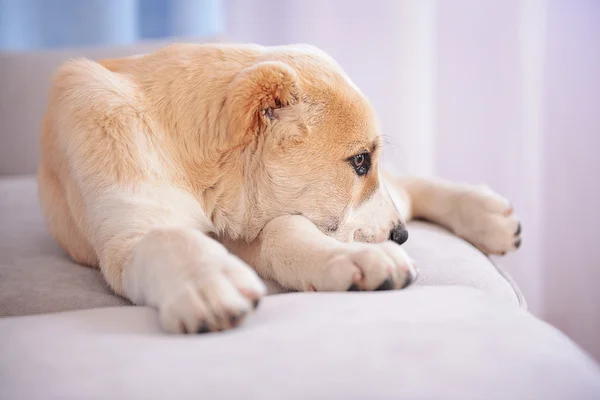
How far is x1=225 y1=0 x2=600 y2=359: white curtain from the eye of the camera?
2.76 metres

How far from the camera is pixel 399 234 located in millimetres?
1410

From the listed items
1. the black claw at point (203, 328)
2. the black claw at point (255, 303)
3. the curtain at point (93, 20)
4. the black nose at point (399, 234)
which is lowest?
the black nose at point (399, 234)

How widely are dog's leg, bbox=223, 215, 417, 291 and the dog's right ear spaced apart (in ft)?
0.68

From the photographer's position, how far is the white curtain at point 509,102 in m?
2.76

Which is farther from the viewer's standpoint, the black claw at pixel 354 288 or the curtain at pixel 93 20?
the curtain at pixel 93 20

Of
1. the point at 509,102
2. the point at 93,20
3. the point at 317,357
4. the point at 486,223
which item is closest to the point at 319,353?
A: the point at 317,357

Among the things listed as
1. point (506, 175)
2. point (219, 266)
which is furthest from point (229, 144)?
point (506, 175)

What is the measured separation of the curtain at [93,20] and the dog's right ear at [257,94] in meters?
2.22

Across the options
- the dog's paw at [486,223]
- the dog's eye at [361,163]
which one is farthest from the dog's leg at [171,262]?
the dog's paw at [486,223]

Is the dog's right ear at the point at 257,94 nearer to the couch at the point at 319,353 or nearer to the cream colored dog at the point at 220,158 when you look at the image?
the cream colored dog at the point at 220,158

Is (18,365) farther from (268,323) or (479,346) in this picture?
(479,346)

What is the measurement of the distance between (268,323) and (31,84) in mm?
2072

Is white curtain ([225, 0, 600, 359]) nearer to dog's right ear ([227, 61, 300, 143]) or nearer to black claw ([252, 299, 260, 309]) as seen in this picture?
dog's right ear ([227, 61, 300, 143])

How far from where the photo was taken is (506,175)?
115 inches
